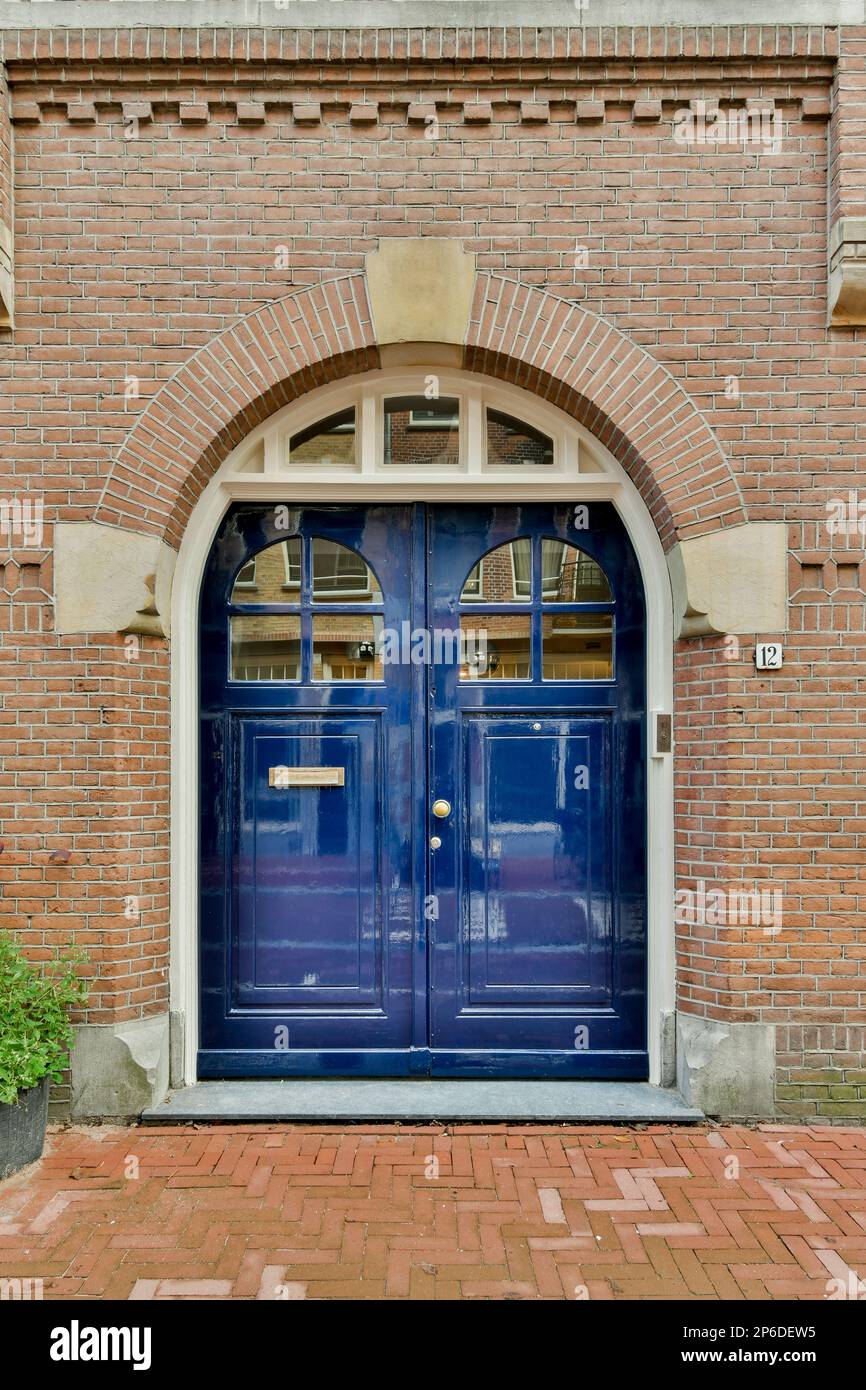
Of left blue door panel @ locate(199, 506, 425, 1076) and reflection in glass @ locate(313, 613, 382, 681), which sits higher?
reflection in glass @ locate(313, 613, 382, 681)

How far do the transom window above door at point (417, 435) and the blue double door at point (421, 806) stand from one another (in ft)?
0.74

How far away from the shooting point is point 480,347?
4.22 meters

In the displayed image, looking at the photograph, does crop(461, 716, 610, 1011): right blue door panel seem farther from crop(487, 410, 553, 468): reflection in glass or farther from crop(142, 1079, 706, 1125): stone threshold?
crop(487, 410, 553, 468): reflection in glass

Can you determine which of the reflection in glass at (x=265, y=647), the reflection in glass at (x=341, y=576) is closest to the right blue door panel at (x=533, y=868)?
the reflection in glass at (x=341, y=576)

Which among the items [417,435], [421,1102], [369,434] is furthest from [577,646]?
[421,1102]

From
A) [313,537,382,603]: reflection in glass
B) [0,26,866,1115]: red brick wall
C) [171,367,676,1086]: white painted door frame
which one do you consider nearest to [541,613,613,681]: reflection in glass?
[171,367,676,1086]: white painted door frame

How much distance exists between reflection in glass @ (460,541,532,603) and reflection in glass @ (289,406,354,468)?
3.02ft

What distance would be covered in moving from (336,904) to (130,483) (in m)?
2.42

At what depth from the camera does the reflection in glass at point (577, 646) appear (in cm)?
461

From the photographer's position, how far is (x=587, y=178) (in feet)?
13.9

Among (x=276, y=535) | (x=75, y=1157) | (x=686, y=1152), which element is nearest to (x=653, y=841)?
(x=686, y=1152)

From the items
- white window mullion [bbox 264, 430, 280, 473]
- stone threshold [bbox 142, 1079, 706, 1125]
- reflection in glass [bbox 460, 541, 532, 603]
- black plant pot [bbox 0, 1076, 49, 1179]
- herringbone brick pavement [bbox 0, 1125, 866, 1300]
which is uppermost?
white window mullion [bbox 264, 430, 280, 473]

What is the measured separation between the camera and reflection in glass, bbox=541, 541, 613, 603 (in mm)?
4639

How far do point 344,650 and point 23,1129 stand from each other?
268cm
